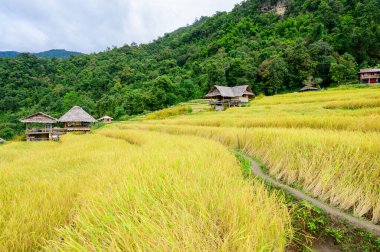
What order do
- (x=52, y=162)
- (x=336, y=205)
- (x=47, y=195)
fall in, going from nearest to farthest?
(x=47, y=195)
(x=336, y=205)
(x=52, y=162)

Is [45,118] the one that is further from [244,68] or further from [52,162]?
[244,68]

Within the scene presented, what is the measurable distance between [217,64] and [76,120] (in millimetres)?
30717

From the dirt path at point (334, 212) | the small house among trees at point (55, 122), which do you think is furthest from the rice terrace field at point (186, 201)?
the small house among trees at point (55, 122)

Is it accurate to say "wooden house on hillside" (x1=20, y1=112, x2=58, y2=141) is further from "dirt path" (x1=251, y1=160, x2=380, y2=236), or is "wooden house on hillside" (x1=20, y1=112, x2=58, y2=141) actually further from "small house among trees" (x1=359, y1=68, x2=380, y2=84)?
"small house among trees" (x1=359, y1=68, x2=380, y2=84)

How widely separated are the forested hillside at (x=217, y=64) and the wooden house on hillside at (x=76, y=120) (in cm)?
1510

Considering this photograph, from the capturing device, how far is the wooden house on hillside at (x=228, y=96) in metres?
35.0

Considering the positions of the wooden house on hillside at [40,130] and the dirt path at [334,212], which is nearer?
the dirt path at [334,212]

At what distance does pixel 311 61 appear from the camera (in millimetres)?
44062

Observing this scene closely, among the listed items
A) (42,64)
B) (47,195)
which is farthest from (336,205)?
(42,64)

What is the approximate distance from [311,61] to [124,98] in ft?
130

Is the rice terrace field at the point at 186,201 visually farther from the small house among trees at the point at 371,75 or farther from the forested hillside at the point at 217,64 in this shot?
the small house among trees at the point at 371,75

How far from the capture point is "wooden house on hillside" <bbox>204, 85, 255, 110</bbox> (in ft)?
115

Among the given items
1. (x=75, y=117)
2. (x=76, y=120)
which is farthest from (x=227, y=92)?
(x=75, y=117)

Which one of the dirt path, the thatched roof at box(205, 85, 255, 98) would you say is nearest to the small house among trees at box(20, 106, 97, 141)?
the thatched roof at box(205, 85, 255, 98)
